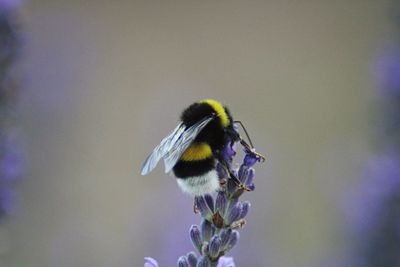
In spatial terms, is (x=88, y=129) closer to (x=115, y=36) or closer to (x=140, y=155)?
(x=140, y=155)

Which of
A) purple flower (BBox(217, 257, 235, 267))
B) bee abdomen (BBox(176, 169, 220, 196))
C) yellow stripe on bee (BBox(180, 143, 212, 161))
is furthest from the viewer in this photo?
yellow stripe on bee (BBox(180, 143, 212, 161))

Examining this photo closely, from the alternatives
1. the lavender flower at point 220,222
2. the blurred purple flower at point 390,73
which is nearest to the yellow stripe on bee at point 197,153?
the lavender flower at point 220,222

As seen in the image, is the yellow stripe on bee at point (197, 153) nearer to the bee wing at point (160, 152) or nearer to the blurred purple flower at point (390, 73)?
the bee wing at point (160, 152)

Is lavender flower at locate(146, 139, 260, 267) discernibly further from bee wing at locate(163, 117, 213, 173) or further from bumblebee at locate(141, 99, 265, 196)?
bee wing at locate(163, 117, 213, 173)

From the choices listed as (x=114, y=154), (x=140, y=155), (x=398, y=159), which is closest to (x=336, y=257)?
(x=398, y=159)

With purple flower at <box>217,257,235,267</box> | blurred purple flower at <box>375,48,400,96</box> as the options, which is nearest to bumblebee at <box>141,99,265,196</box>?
purple flower at <box>217,257,235,267</box>

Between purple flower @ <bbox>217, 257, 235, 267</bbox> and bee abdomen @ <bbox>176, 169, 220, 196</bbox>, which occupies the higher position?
bee abdomen @ <bbox>176, 169, 220, 196</bbox>
